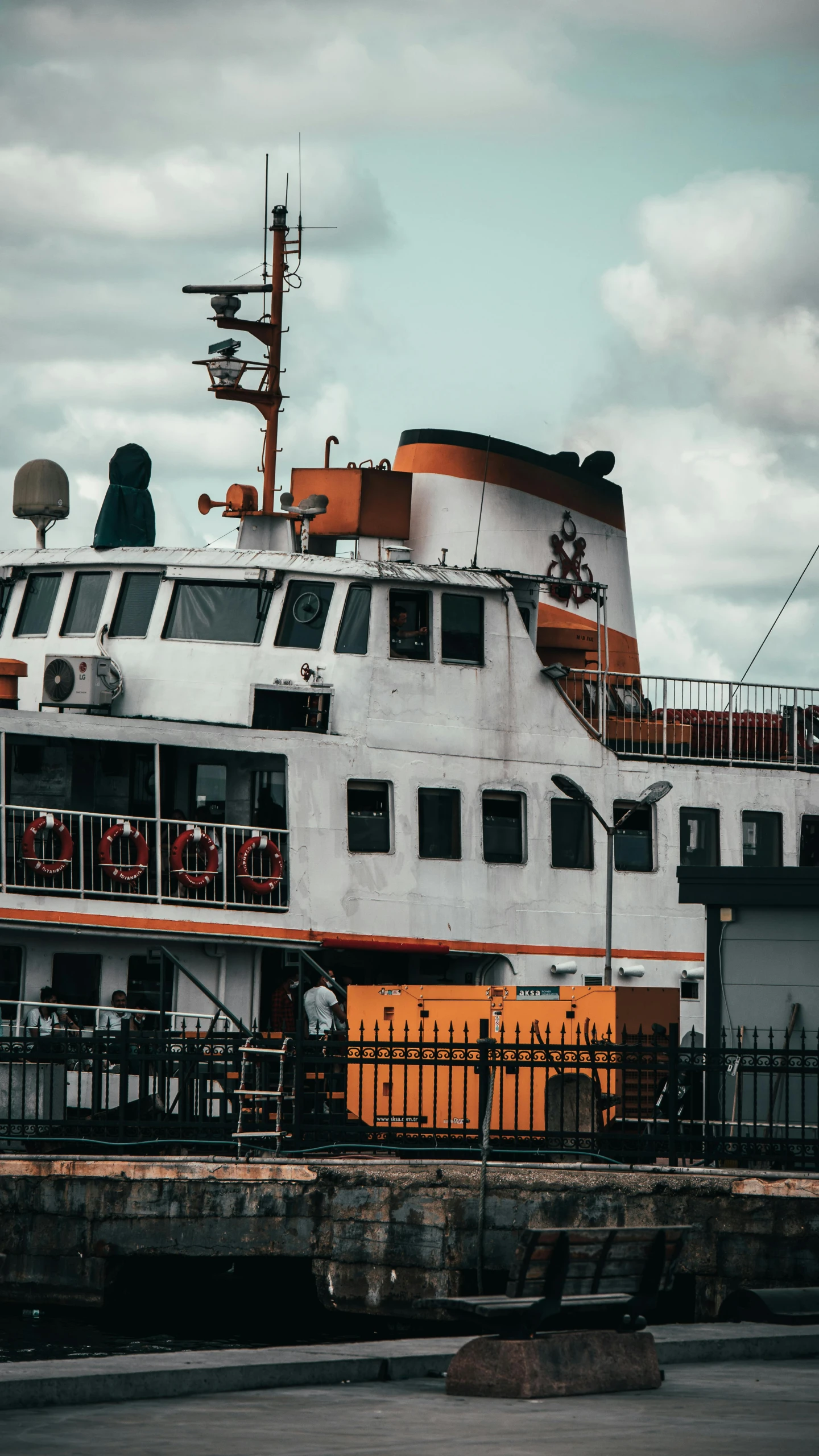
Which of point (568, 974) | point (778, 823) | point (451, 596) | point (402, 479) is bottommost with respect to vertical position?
point (568, 974)

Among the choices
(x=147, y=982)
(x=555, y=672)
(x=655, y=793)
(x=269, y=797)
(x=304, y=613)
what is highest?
(x=304, y=613)

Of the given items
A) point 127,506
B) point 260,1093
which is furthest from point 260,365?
point 260,1093

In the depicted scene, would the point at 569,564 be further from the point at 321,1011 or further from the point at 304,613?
the point at 321,1011

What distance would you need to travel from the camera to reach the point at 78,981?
22672mm

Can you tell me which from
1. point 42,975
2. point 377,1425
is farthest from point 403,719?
point 377,1425

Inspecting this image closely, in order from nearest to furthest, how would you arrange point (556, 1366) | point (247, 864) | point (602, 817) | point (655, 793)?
1. point (556, 1366)
2. point (247, 864)
3. point (655, 793)
4. point (602, 817)

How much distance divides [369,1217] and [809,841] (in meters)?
13.8

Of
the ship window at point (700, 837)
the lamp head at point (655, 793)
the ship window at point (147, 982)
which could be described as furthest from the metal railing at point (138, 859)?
the ship window at point (700, 837)

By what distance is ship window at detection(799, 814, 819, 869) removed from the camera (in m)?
28.2

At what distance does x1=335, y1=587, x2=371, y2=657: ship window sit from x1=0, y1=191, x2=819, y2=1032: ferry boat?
0.03 metres

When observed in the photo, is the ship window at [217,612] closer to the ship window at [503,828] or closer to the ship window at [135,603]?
the ship window at [135,603]

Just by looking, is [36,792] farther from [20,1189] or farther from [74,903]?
[20,1189]

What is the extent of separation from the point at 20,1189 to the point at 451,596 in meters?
10.6

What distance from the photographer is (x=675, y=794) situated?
2697 centimetres
